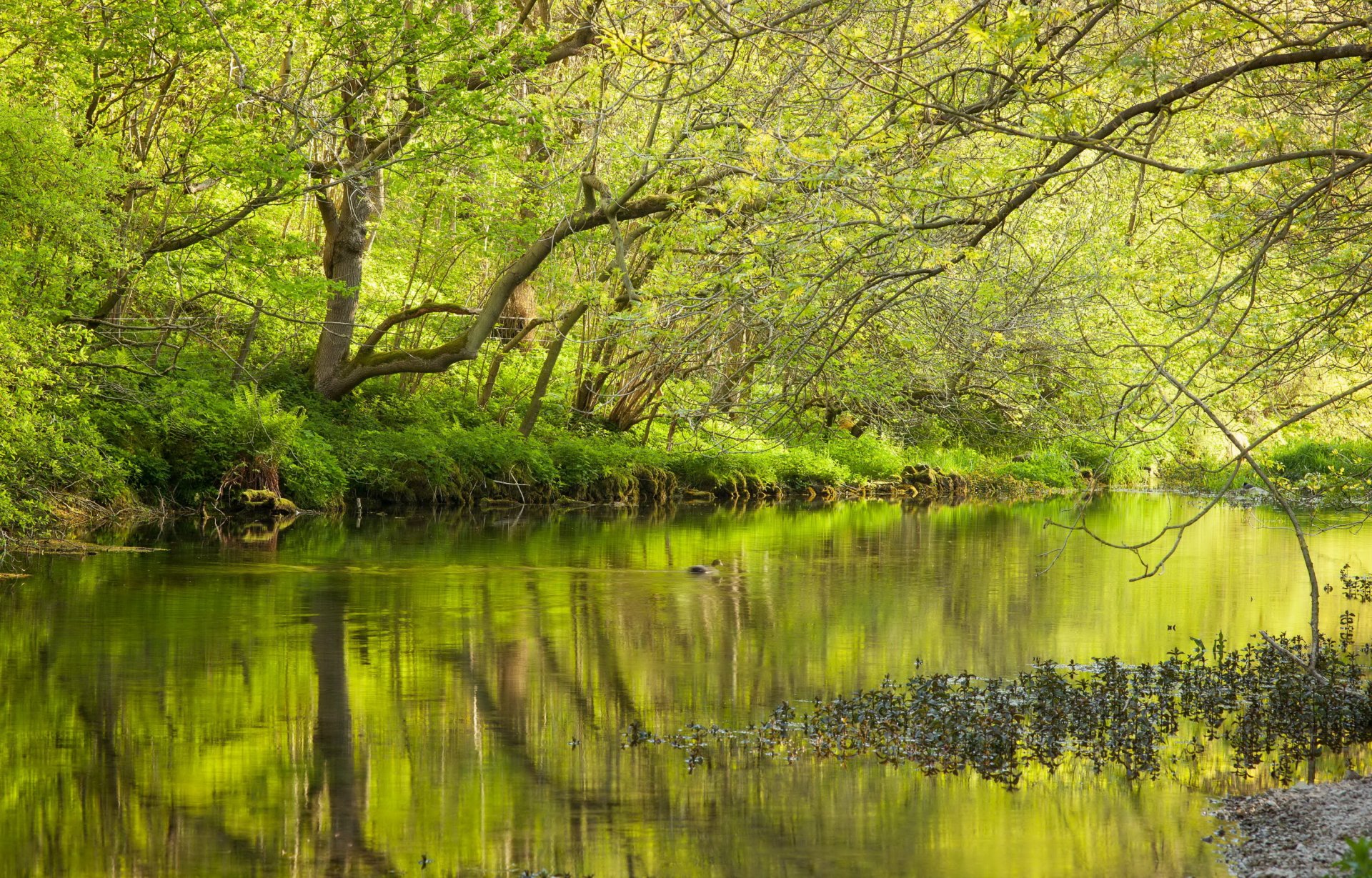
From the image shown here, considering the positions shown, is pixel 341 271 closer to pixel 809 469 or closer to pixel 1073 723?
pixel 809 469

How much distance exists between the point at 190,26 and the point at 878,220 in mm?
14243

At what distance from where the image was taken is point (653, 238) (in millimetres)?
14062

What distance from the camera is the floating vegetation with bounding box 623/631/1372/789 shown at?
8.12m

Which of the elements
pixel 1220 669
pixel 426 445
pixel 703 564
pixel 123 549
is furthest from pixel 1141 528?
pixel 123 549

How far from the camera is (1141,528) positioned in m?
25.8

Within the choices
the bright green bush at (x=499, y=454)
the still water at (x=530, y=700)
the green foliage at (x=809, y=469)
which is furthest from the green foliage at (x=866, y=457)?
the still water at (x=530, y=700)

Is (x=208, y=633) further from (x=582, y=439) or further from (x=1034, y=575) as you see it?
(x=582, y=439)

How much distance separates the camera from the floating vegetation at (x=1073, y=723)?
812 cm

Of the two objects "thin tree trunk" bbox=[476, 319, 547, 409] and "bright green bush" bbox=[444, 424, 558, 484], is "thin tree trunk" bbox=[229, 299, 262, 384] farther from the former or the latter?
"thin tree trunk" bbox=[476, 319, 547, 409]

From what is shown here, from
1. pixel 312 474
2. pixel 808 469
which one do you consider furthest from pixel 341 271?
pixel 808 469

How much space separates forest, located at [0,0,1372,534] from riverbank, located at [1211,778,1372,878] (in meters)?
1.67

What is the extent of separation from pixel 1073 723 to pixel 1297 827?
2.30 m

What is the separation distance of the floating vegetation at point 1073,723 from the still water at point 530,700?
290 mm

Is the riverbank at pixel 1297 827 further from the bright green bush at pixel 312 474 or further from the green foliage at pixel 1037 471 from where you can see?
the green foliage at pixel 1037 471
